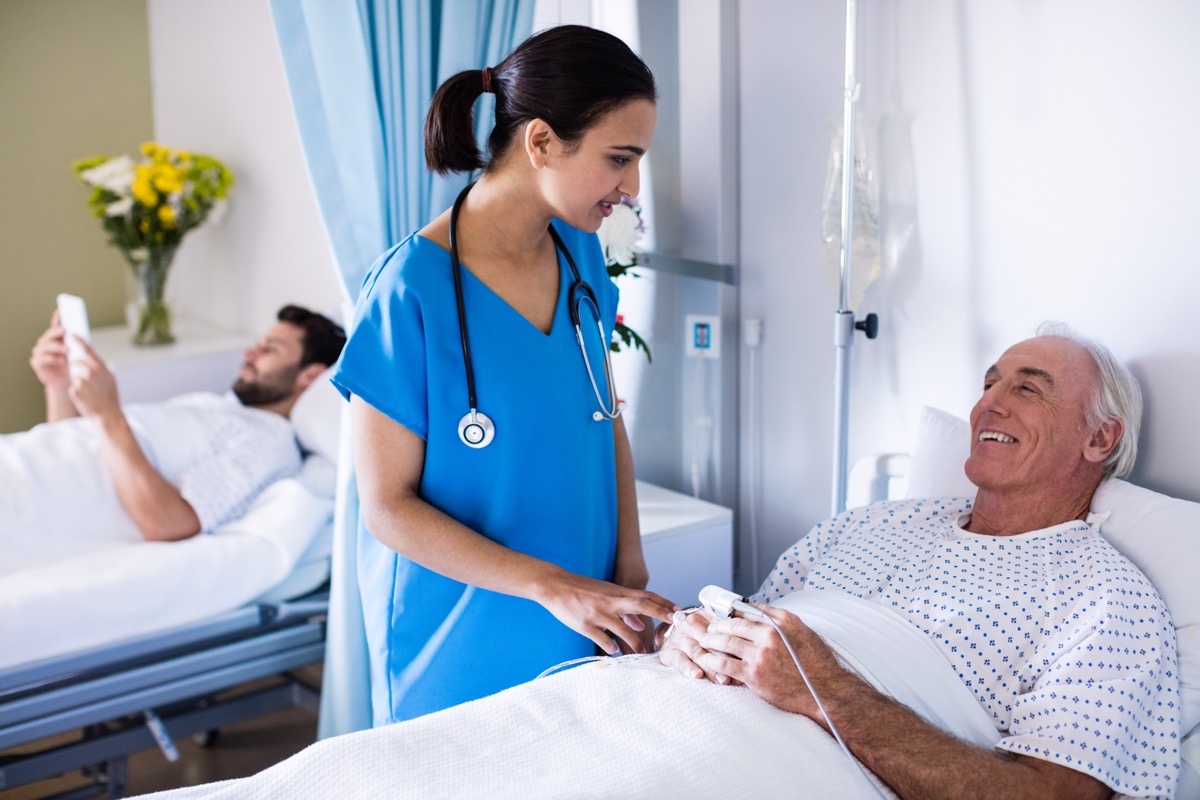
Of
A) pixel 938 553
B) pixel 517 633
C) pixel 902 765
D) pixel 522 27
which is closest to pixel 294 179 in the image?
pixel 522 27

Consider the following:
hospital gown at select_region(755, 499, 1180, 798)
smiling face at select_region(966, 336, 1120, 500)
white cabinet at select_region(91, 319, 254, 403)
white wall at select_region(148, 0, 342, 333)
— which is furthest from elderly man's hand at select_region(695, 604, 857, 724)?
white cabinet at select_region(91, 319, 254, 403)

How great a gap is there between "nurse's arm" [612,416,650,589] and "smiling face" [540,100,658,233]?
1.40ft

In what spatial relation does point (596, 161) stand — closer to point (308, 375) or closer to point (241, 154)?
point (308, 375)

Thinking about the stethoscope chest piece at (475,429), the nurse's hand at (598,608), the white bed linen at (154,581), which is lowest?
the white bed linen at (154,581)

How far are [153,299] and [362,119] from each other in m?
1.95

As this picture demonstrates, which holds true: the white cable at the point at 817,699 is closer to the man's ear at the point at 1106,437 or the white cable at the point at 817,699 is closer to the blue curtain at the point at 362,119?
the man's ear at the point at 1106,437

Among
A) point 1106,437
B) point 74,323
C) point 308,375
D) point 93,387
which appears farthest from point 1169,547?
point 74,323

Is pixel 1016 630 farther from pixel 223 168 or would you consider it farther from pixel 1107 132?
pixel 223 168

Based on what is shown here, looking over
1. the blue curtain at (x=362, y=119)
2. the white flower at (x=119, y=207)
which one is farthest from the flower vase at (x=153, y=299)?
the blue curtain at (x=362, y=119)

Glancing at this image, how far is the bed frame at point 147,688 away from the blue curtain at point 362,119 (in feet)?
0.48

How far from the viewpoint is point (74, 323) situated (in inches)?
104

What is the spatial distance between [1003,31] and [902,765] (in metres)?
1.25

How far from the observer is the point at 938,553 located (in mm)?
1676

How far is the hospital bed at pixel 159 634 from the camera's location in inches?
83.2
